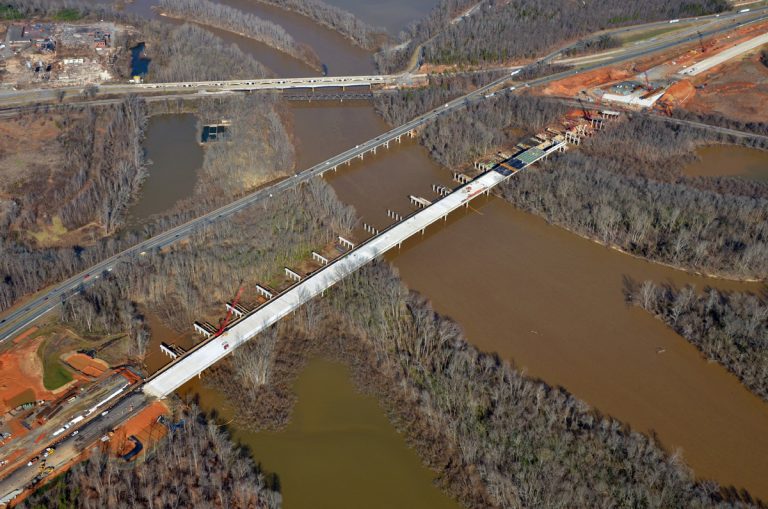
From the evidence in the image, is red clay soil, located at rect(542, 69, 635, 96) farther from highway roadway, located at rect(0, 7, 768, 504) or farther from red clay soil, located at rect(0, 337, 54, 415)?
red clay soil, located at rect(0, 337, 54, 415)

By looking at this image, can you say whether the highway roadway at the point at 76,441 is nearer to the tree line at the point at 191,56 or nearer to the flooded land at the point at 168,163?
the flooded land at the point at 168,163

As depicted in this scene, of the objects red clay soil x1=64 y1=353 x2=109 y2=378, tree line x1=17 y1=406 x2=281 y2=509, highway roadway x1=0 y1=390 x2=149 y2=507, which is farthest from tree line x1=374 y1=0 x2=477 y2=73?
tree line x1=17 y1=406 x2=281 y2=509

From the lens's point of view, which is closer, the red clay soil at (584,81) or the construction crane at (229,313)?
the construction crane at (229,313)

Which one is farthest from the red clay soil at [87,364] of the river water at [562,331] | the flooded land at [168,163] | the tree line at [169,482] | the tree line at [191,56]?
the tree line at [191,56]

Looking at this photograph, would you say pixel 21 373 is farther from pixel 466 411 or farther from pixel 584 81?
pixel 584 81

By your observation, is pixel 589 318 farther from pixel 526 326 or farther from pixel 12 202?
pixel 12 202

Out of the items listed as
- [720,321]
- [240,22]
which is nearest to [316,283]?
[720,321]
